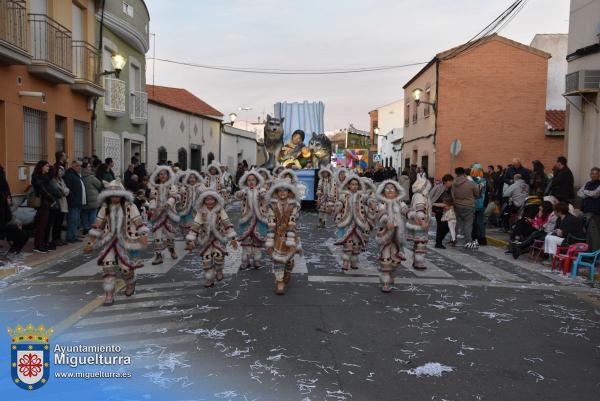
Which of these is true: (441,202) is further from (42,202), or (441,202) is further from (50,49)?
(50,49)

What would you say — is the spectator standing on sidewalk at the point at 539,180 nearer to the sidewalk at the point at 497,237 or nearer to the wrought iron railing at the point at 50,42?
the sidewalk at the point at 497,237

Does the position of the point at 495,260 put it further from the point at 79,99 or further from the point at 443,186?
the point at 79,99

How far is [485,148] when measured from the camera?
2481 cm

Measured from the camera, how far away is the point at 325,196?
15.2 metres

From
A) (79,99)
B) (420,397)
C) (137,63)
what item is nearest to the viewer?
(420,397)

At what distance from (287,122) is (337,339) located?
62.5 feet

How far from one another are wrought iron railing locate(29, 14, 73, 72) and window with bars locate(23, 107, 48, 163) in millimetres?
1433

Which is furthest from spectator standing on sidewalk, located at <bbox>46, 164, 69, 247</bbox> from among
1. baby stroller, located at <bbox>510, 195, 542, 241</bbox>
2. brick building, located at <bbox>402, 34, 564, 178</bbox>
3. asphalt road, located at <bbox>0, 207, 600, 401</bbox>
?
brick building, located at <bbox>402, 34, 564, 178</bbox>

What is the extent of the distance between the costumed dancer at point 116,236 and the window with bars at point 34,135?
8.00 metres

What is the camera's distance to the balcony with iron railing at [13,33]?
38.7 ft

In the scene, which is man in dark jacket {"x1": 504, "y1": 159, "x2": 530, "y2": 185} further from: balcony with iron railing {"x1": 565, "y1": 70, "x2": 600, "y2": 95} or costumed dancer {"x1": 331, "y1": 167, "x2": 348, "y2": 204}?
costumed dancer {"x1": 331, "y1": 167, "x2": 348, "y2": 204}

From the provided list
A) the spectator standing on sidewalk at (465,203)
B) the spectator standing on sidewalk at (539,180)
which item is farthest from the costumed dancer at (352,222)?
the spectator standing on sidewalk at (539,180)

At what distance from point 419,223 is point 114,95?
14.2m

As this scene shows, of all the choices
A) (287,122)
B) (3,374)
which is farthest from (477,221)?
(287,122)
